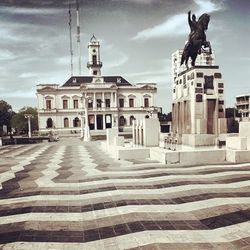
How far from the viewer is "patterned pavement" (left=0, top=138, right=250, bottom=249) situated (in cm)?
520

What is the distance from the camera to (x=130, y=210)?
679cm

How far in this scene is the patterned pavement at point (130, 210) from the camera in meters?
5.20

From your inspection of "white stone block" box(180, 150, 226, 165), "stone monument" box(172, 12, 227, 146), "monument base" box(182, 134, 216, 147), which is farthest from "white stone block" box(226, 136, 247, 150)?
"stone monument" box(172, 12, 227, 146)

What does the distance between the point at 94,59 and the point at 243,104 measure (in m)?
51.8

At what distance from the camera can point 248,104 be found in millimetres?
98938

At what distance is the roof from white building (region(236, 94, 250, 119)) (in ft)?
127

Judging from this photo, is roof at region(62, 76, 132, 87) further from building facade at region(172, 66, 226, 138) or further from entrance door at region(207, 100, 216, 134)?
entrance door at region(207, 100, 216, 134)

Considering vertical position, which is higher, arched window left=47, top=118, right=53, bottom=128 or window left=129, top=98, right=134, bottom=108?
window left=129, top=98, right=134, bottom=108

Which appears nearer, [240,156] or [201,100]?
[240,156]

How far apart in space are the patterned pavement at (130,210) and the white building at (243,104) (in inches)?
3674

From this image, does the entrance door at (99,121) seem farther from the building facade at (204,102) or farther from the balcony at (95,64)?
the building facade at (204,102)

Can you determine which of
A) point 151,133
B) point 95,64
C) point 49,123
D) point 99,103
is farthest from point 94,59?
point 151,133

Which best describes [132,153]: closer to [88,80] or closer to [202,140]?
[202,140]

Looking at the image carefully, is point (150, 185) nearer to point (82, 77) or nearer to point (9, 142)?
point (9, 142)
